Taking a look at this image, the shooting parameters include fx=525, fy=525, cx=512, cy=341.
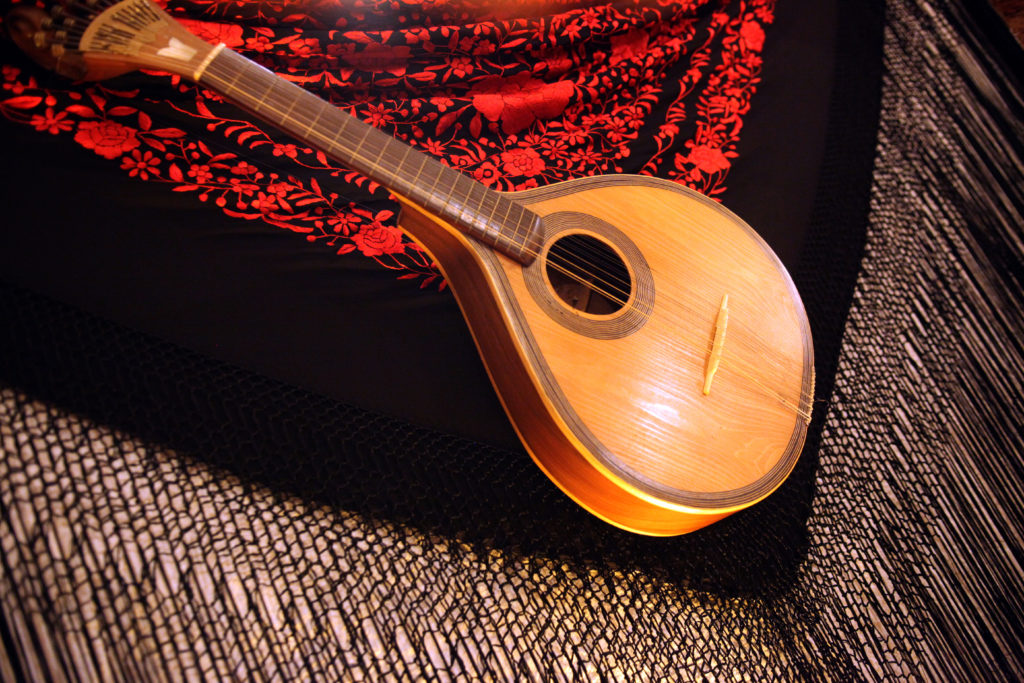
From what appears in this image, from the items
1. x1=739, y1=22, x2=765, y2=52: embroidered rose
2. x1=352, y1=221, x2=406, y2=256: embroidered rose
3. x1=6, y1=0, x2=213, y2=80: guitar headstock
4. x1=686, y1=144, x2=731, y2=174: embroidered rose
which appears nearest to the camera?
x1=6, y1=0, x2=213, y2=80: guitar headstock

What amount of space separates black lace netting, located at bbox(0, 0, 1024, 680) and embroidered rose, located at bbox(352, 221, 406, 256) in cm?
29

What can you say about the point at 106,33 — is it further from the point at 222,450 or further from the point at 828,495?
the point at 828,495

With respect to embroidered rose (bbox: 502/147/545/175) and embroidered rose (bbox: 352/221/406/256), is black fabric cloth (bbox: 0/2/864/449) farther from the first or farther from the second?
embroidered rose (bbox: 502/147/545/175)

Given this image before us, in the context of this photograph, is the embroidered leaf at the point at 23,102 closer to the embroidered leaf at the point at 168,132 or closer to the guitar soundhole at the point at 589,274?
the embroidered leaf at the point at 168,132

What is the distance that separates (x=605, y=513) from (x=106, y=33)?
92 centimetres

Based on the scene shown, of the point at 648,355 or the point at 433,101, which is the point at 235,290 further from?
the point at 648,355

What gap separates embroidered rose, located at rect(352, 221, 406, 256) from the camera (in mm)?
947

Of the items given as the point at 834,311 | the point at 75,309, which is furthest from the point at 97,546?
the point at 834,311

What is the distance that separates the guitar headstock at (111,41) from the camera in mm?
632

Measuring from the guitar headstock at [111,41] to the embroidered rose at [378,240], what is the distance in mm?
362

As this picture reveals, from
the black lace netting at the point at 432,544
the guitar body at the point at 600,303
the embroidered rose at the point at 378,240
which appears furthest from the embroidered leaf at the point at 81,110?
the embroidered rose at the point at 378,240

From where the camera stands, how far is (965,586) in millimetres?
949

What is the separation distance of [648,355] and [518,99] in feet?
2.14

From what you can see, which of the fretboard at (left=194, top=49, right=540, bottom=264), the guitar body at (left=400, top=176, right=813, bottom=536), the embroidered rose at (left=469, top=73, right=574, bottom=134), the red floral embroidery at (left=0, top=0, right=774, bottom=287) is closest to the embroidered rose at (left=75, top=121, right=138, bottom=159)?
the red floral embroidery at (left=0, top=0, right=774, bottom=287)
